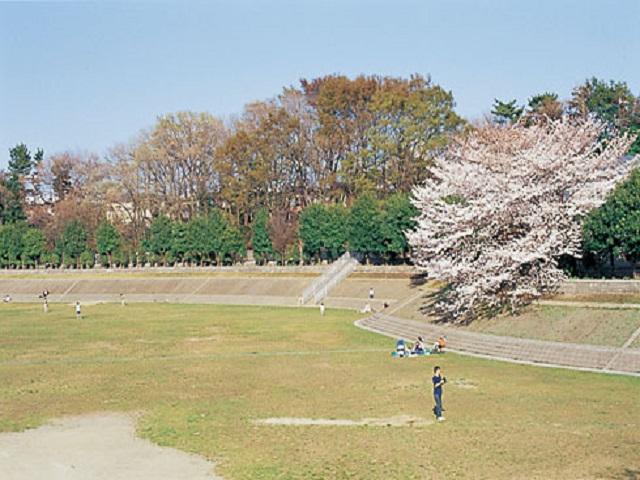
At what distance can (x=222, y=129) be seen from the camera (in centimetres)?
11744

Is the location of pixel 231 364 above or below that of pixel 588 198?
below

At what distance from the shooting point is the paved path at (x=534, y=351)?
37625mm

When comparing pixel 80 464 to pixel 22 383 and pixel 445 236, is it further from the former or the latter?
pixel 445 236

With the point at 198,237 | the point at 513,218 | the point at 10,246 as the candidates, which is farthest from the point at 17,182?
the point at 513,218

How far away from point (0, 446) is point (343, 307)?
164ft

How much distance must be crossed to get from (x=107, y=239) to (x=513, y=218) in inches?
2932

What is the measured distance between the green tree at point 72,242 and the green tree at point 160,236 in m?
13.0

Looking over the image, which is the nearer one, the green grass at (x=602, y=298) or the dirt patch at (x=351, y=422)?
the dirt patch at (x=351, y=422)

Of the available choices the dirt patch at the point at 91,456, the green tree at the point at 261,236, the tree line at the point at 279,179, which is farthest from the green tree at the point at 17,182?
the dirt patch at the point at 91,456

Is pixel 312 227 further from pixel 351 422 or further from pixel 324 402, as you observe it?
pixel 351 422

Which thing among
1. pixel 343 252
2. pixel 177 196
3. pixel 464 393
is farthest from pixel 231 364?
pixel 177 196

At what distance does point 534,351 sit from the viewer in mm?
41844

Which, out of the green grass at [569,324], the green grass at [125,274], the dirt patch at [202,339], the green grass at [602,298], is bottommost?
the dirt patch at [202,339]

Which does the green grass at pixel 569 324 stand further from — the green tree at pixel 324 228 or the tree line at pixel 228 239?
the green tree at pixel 324 228
